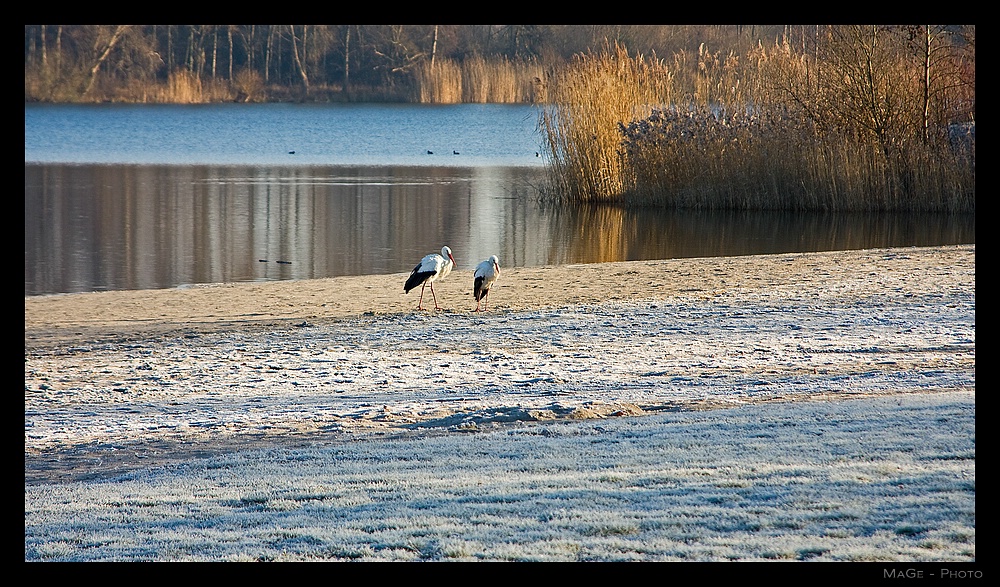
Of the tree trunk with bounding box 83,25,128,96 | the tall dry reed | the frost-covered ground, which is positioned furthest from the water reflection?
the tree trunk with bounding box 83,25,128,96

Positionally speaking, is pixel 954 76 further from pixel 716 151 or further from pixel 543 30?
pixel 543 30

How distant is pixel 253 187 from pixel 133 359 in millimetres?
16705

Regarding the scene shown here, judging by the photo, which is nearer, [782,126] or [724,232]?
[724,232]

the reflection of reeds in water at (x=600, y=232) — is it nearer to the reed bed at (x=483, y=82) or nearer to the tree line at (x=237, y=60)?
the reed bed at (x=483, y=82)

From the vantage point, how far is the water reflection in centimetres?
1487

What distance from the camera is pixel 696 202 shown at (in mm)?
20641

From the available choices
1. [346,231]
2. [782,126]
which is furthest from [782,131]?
[346,231]

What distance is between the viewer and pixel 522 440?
5523 mm

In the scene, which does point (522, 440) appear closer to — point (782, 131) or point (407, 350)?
point (407, 350)

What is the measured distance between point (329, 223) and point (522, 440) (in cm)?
1389

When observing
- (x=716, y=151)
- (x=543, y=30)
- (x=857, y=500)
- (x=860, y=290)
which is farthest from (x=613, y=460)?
(x=543, y=30)
